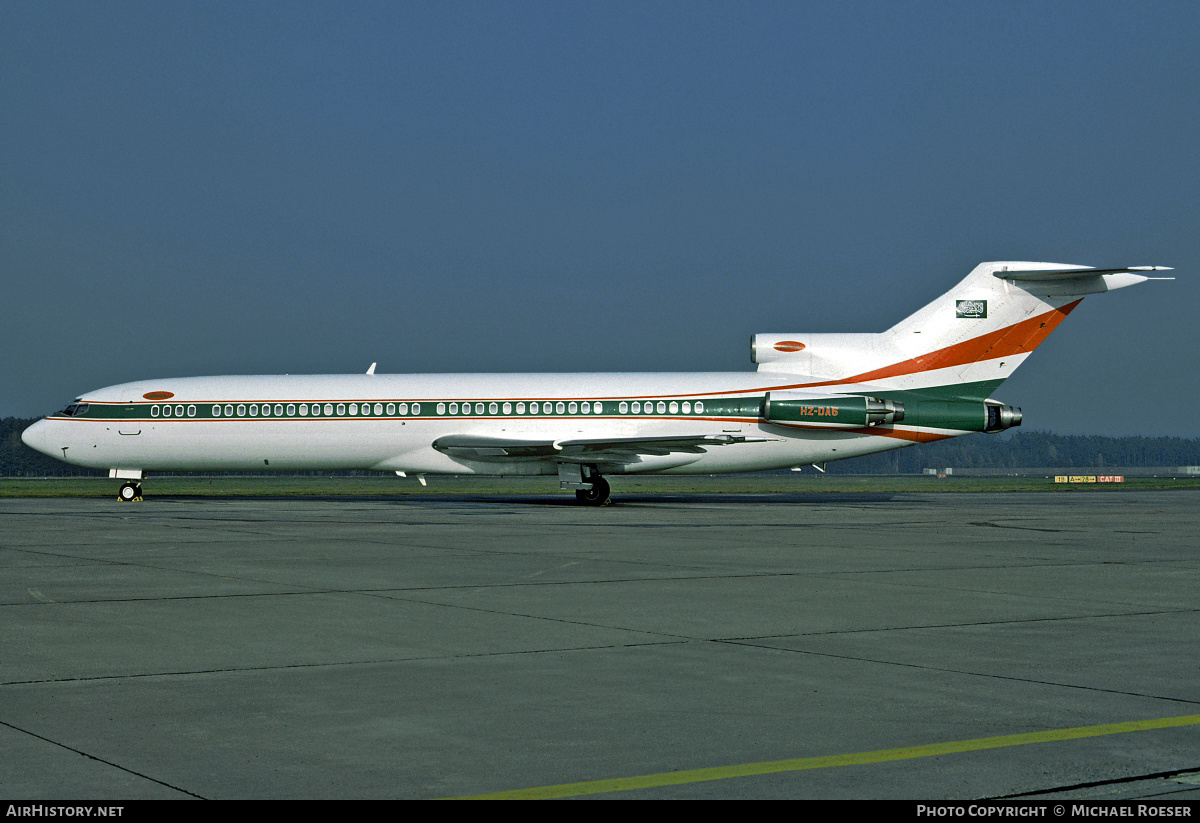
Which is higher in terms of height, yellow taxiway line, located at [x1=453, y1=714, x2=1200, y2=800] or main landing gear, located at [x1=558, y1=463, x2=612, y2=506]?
main landing gear, located at [x1=558, y1=463, x2=612, y2=506]

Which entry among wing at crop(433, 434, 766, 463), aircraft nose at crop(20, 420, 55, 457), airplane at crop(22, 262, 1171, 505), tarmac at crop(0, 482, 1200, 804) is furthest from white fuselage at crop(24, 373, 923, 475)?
tarmac at crop(0, 482, 1200, 804)

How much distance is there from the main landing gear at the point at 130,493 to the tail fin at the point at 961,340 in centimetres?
1871

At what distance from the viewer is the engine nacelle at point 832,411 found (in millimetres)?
30812

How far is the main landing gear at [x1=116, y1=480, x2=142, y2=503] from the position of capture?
33875 mm

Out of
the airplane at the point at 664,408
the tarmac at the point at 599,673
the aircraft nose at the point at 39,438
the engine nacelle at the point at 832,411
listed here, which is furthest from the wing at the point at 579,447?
the tarmac at the point at 599,673

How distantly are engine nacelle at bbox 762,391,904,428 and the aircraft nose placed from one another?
68.8ft

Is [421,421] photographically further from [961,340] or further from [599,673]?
[599,673]

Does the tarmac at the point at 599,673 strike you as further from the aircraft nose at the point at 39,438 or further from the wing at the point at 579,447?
the aircraft nose at the point at 39,438

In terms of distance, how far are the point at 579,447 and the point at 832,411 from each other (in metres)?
6.84

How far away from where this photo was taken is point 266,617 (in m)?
9.92

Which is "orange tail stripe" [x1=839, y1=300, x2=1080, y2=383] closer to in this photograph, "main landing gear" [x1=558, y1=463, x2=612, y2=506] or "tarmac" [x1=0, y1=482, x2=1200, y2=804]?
"main landing gear" [x1=558, y1=463, x2=612, y2=506]

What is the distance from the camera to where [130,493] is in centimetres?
3400
